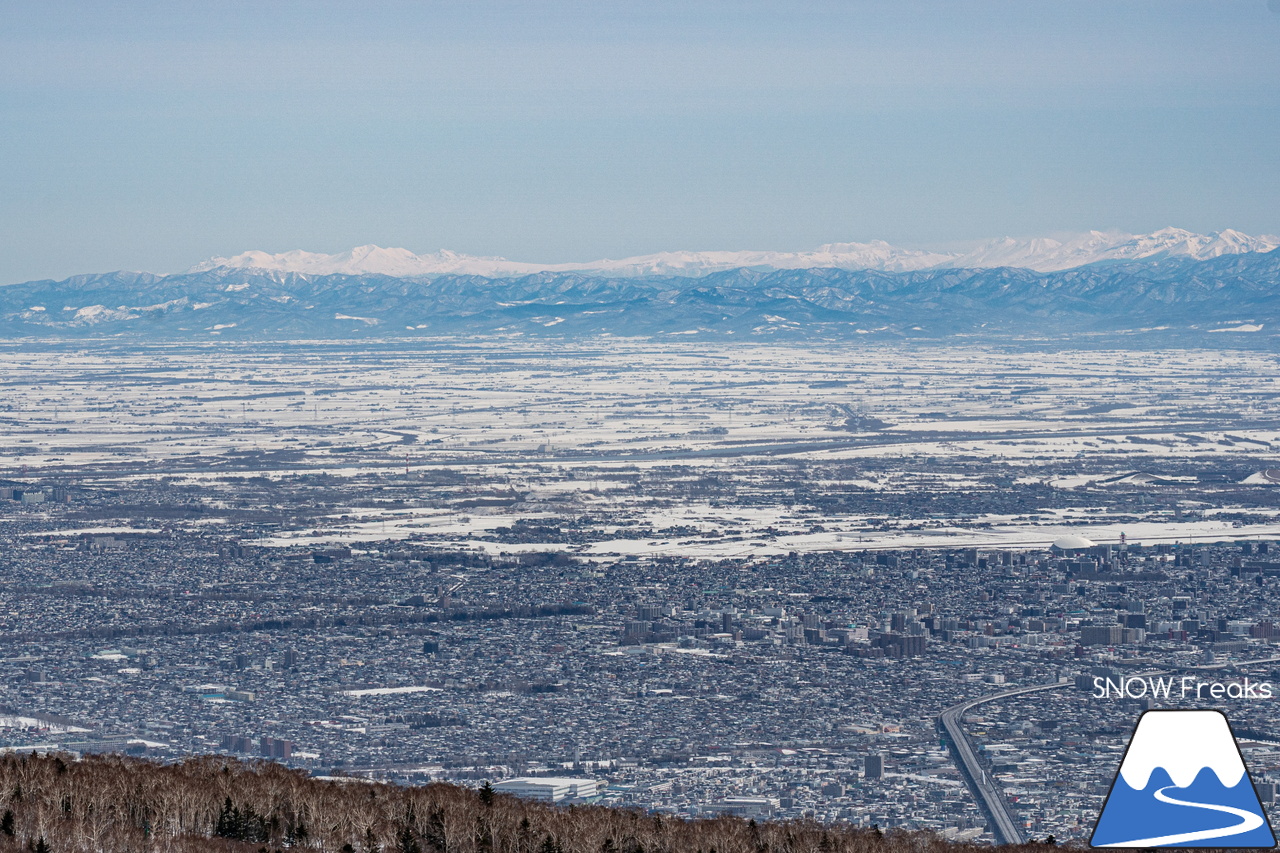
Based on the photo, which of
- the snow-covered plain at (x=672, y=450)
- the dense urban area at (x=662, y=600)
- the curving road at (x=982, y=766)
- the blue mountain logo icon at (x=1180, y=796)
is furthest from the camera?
the snow-covered plain at (x=672, y=450)

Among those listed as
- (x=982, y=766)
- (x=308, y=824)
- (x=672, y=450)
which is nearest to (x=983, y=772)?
(x=982, y=766)

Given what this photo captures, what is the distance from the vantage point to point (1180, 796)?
8.80m

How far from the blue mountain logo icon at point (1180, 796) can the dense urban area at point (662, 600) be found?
17.2 m

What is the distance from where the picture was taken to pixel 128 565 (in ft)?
179

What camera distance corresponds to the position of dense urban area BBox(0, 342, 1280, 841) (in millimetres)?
31172

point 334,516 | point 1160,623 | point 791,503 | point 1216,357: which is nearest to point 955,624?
point 1160,623

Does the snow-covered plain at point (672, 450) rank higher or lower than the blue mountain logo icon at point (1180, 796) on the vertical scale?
lower

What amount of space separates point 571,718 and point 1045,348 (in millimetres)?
168059

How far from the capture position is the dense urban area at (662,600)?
102ft

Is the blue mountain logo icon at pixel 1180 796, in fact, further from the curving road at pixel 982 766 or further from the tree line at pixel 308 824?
the curving road at pixel 982 766

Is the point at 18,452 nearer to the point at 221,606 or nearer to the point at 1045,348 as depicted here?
the point at 221,606

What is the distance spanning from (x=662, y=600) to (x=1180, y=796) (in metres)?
39.0

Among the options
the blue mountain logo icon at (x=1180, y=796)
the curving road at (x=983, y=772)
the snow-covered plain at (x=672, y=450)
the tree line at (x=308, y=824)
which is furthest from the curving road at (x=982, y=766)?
the snow-covered plain at (x=672, y=450)

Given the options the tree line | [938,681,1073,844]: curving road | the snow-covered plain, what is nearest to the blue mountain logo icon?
the tree line
